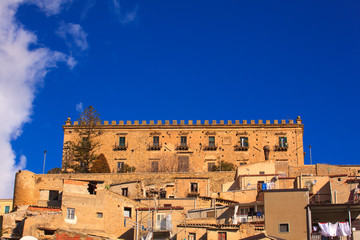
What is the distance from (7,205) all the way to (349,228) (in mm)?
36926

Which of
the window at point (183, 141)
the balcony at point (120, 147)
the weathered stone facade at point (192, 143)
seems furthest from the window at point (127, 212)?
the window at point (183, 141)

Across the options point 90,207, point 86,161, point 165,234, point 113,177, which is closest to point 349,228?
point 165,234

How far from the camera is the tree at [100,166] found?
6391cm

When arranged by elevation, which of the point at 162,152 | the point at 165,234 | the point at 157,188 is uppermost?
the point at 162,152

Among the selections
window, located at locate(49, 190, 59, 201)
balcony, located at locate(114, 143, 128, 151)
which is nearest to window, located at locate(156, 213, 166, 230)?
window, located at locate(49, 190, 59, 201)

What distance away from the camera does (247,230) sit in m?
39.2

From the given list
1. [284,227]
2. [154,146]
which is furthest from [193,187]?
[284,227]

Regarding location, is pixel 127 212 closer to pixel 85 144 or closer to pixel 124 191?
pixel 124 191

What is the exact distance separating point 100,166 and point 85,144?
145 inches

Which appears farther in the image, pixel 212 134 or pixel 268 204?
pixel 212 134

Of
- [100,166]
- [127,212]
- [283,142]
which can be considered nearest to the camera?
[127,212]

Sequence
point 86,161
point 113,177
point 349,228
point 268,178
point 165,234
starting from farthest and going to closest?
point 86,161, point 113,177, point 268,178, point 165,234, point 349,228

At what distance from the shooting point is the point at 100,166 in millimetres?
64375

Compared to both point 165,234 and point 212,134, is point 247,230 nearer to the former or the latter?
point 165,234
